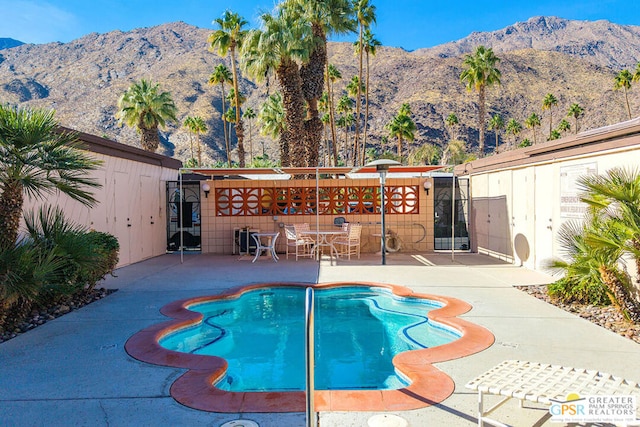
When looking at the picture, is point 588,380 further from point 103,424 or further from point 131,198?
point 131,198

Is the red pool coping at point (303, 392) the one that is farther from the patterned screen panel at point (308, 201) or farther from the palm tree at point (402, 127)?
the palm tree at point (402, 127)

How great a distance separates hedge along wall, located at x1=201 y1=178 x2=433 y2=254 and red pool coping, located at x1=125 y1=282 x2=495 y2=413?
7536 millimetres

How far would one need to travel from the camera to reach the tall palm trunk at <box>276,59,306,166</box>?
1650 centimetres

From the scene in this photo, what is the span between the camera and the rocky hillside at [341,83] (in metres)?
74.4

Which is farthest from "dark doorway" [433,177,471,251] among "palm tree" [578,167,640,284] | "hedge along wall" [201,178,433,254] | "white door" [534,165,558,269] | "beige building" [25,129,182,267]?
"beige building" [25,129,182,267]

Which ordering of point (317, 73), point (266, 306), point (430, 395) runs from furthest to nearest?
point (317, 73) < point (266, 306) < point (430, 395)

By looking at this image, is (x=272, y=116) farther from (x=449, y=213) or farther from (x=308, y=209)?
(x=449, y=213)

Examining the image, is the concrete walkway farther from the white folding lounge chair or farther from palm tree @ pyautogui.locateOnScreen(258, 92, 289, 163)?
palm tree @ pyautogui.locateOnScreen(258, 92, 289, 163)

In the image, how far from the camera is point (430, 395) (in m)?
3.76

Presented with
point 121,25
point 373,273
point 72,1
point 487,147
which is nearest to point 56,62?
point 121,25

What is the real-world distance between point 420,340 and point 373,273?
13.4 ft

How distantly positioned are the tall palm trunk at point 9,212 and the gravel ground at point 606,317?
297 inches

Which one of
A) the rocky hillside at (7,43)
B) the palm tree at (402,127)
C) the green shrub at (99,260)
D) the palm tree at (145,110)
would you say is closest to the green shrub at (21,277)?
the green shrub at (99,260)

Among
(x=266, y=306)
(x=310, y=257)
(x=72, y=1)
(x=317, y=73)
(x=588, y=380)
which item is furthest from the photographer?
(x=72, y=1)
